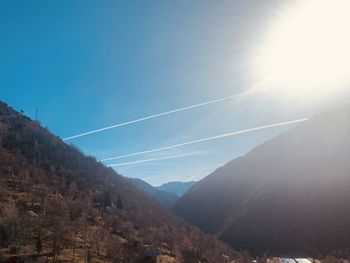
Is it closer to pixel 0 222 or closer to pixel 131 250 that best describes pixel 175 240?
pixel 131 250

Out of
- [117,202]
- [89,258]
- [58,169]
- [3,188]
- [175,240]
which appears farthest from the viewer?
[58,169]

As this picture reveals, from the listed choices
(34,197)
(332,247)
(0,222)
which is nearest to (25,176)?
(34,197)

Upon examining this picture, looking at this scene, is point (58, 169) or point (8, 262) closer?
point (8, 262)

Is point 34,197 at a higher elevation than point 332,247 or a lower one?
higher

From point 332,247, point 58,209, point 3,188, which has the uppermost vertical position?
point 3,188

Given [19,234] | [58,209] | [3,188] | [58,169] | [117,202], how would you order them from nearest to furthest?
[19,234] → [58,209] → [3,188] → [117,202] → [58,169]

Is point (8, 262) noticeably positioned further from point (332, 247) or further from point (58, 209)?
point (332, 247)

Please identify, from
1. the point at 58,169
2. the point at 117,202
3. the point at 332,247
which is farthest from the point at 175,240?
the point at 332,247
